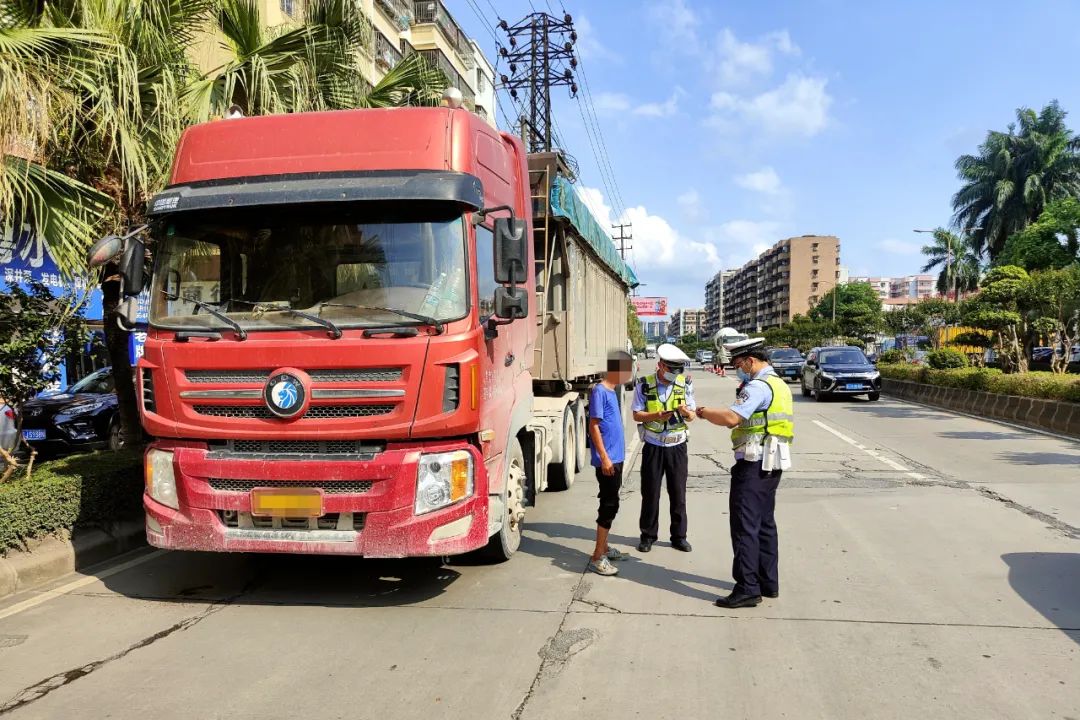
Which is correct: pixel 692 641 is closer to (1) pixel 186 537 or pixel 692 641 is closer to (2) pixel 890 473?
(1) pixel 186 537

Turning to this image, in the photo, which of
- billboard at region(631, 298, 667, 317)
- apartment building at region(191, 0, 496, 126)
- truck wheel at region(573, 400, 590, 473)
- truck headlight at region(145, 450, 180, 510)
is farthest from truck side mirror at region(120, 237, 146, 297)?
billboard at region(631, 298, 667, 317)

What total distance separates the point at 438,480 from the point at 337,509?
627 millimetres

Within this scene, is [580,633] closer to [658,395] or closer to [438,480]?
[438,480]

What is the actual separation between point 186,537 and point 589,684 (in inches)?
108

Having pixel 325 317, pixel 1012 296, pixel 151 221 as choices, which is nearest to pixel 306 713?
pixel 325 317

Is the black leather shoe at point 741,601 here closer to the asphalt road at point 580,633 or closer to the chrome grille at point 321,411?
the asphalt road at point 580,633

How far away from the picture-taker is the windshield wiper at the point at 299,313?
15.2 ft

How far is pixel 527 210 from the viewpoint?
684 cm

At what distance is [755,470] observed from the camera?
4867mm

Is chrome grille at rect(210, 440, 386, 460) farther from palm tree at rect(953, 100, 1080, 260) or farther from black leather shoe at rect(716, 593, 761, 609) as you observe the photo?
palm tree at rect(953, 100, 1080, 260)

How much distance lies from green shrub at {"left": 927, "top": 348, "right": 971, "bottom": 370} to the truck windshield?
860 inches

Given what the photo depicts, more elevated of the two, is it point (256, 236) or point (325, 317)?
point (256, 236)

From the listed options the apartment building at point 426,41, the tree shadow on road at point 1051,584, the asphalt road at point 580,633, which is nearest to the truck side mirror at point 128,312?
the asphalt road at point 580,633

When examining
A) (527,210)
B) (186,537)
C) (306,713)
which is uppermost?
(527,210)
